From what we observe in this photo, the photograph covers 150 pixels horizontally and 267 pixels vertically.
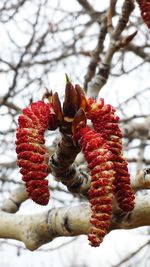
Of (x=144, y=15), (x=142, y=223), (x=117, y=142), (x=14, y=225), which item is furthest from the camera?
(x=144, y=15)

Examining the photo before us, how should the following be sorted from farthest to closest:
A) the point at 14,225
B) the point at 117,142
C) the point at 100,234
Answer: the point at 14,225, the point at 117,142, the point at 100,234

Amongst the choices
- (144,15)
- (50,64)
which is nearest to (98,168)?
(144,15)

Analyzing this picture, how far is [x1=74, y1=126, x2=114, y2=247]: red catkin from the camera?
2.36 ft

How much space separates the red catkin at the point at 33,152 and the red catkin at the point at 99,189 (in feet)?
0.25

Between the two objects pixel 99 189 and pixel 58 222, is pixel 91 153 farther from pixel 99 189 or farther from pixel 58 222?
pixel 58 222

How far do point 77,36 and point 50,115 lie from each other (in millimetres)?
3979

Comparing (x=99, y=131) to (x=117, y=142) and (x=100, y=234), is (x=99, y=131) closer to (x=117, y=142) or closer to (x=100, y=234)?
(x=117, y=142)

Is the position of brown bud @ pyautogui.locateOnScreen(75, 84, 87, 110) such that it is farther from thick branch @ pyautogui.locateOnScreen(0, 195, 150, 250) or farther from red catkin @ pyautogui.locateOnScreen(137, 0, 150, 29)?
red catkin @ pyautogui.locateOnScreen(137, 0, 150, 29)

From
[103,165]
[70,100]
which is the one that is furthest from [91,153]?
[70,100]

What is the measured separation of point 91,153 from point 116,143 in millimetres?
85

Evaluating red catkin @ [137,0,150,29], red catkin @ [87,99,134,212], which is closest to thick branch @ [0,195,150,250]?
red catkin @ [87,99,134,212]

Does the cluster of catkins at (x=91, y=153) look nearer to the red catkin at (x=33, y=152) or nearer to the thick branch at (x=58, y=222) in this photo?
the red catkin at (x=33, y=152)

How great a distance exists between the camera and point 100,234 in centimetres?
72

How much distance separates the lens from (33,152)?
2.56 ft
